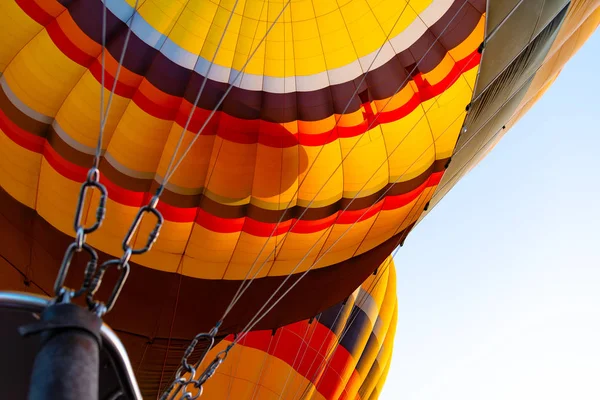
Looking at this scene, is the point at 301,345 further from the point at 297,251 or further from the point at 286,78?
the point at 286,78

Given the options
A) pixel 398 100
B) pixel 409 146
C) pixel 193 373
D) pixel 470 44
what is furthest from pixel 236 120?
pixel 193 373

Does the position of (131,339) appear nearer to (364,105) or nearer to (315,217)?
(315,217)

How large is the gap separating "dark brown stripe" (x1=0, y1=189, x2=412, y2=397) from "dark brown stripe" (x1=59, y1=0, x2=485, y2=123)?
55.2 inches

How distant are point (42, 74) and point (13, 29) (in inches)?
14.2

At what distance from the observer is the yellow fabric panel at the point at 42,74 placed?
6.23 metres

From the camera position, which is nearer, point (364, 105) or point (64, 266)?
point (64, 266)

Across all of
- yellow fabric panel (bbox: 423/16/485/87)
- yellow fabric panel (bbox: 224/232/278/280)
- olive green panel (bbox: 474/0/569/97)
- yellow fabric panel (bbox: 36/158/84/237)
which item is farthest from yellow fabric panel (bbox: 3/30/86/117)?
olive green panel (bbox: 474/0/569/97)

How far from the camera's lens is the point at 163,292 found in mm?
7051

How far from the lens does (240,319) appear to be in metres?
7.45

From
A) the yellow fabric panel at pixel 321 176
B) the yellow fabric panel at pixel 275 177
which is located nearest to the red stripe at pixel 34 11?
the yellow fabric panel at pixel 275 177

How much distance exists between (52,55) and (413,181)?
113 inches

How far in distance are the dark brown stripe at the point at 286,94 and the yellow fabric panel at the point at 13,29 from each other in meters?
0.34

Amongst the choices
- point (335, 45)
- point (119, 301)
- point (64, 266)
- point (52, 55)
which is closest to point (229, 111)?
point (335, 45)

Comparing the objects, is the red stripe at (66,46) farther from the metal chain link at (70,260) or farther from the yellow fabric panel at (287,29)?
the metal chain link at (70,260)
